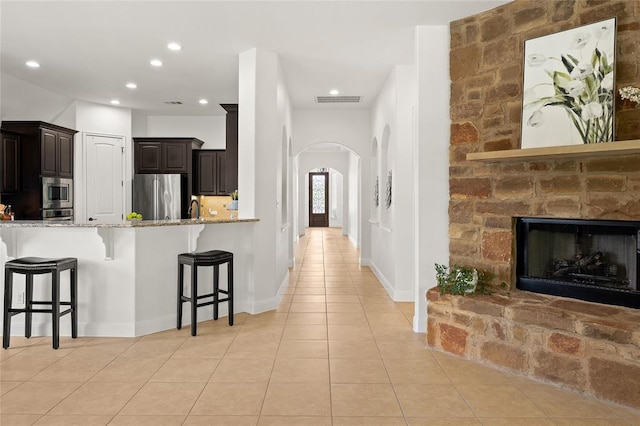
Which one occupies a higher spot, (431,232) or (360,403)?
(431,232)

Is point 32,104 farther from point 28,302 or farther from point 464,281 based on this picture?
point 464,281

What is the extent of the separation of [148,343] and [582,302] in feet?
11.6

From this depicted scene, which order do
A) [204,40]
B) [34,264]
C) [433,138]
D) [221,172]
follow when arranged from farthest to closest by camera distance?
[221,172], [204,40], [433,138], [34,264]

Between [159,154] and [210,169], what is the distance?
37.2 inches

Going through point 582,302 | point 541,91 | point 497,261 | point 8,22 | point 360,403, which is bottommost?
point 360,403

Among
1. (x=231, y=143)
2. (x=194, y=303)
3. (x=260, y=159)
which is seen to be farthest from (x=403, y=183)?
(x=194, y=303)

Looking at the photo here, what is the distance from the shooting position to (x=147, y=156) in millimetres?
7770

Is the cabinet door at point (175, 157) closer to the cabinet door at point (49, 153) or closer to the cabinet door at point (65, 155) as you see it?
the cabinet door at point (65, 155)

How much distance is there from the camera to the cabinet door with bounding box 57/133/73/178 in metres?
6.54

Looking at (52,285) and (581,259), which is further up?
(581,259)

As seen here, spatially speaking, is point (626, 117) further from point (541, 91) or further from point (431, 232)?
point (431, 232)

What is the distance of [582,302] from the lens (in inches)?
125

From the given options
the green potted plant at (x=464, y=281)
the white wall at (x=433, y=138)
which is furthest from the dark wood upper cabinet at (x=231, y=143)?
the green potted plant at (x=464, y=281)

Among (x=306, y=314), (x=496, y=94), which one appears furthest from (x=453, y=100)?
(x=306, y=314)
